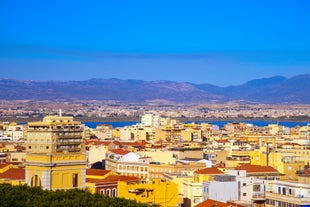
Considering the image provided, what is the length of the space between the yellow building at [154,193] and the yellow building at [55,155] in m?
2.85

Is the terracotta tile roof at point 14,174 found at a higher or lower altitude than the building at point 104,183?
higher

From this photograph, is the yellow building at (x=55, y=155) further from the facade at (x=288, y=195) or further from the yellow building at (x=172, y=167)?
the yellow building at (x=172, y=167)

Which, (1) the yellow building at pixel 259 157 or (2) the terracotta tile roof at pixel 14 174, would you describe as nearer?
(2) the terracotta tile roof at pixel 14 174

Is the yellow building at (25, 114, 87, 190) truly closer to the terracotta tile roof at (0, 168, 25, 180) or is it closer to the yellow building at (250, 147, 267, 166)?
the terracotta tile roof at (0, 168, 25, 180)

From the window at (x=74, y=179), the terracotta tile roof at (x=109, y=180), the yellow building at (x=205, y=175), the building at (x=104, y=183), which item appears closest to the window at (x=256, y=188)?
the yellow building at (x=205, y=175)

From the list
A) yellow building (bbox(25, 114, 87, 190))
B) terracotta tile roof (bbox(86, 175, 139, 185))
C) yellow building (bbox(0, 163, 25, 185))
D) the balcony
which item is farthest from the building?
the balcony

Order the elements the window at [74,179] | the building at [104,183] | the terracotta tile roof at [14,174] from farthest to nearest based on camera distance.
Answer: the terracotta tile roof at [14,174] < the building at [104,183] < the window at [74,179]

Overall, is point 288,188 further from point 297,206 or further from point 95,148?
point 95,148

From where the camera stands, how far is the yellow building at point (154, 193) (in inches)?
1666

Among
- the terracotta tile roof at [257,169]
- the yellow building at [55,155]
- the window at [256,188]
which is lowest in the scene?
the window at [256,188]

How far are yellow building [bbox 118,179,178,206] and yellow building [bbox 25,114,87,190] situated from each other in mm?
2855

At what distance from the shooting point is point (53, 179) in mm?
43125

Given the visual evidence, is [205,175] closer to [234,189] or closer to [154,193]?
[154,193]

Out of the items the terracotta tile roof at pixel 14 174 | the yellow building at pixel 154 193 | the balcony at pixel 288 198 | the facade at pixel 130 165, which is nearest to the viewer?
A: the balcony at pixel 288 198
